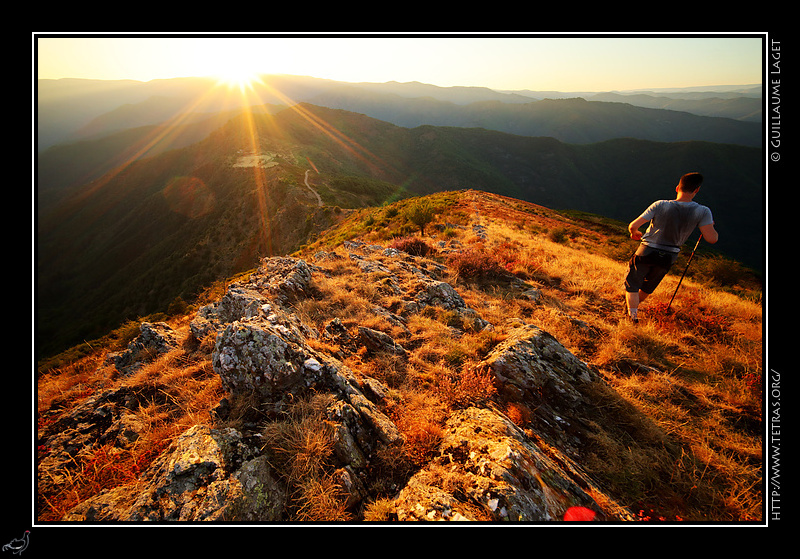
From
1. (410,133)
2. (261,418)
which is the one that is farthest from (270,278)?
(410,133)

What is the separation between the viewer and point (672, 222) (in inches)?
214

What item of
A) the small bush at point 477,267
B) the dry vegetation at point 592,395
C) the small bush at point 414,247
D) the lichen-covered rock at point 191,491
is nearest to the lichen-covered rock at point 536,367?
the dry vegetation at point 592,395

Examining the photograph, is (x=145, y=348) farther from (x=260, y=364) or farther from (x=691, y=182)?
(x=691, y=182)

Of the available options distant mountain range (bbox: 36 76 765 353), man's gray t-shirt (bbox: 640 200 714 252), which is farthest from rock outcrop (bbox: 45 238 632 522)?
man's gray t-shirt (bbox: 640 200 714 252)

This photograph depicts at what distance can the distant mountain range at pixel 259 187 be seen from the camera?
139ft

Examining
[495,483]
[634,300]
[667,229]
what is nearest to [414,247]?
[634,300]

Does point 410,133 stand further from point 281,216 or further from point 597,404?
point 597,404

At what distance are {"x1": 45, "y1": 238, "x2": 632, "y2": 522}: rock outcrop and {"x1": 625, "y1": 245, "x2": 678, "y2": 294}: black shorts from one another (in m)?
2.72

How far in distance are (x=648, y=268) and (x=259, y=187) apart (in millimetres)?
56623

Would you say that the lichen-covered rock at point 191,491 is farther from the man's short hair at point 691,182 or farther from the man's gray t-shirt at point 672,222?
the man's short hair at point 691,182

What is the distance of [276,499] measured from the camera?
276cm

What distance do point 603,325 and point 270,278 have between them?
853cm
